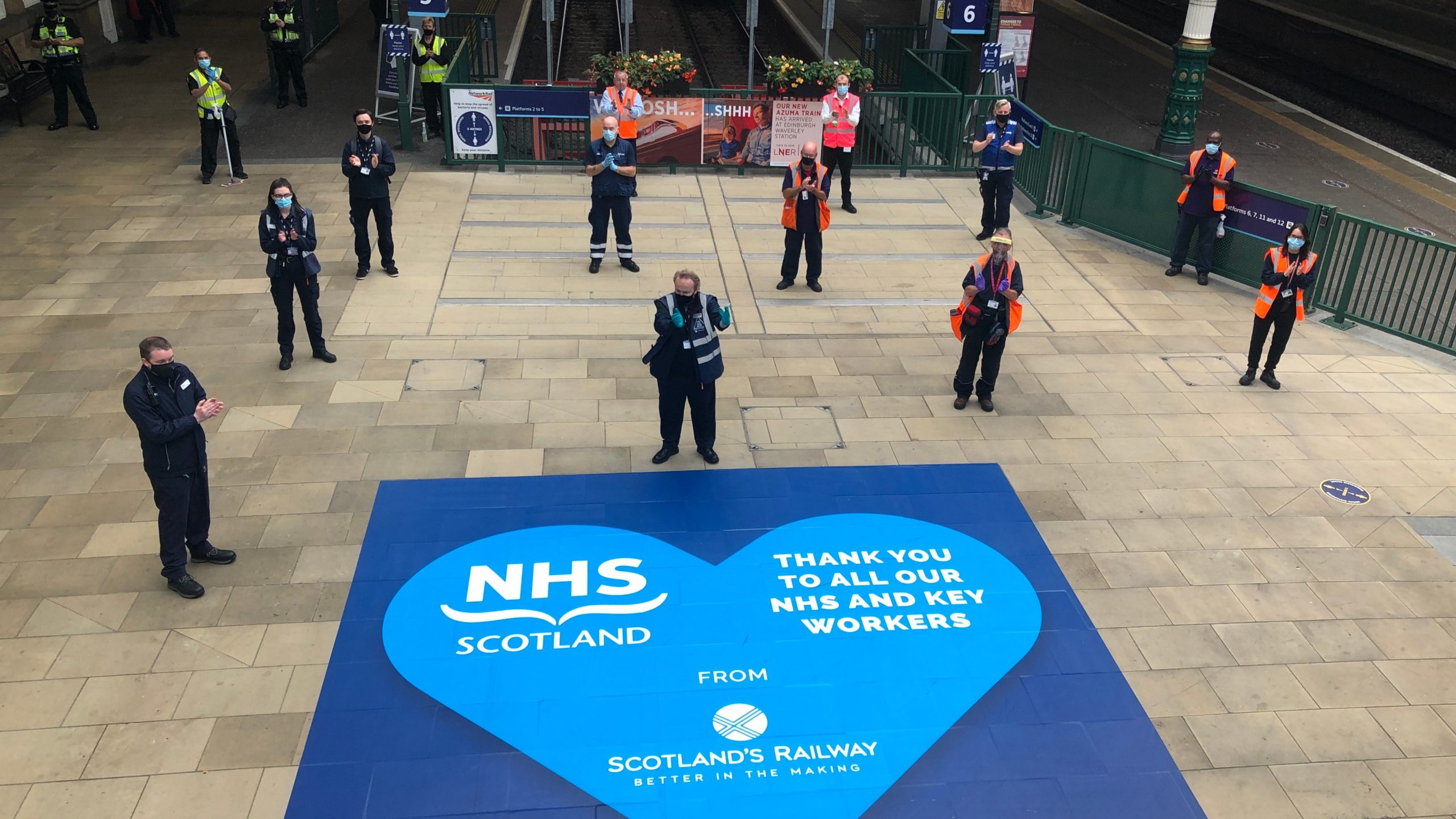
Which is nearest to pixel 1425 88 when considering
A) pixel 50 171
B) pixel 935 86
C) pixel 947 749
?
pixel 935 86

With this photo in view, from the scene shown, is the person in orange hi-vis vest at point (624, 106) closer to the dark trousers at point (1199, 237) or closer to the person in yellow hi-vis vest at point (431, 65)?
the person in yellow hi-vis vest at point (431, 65)

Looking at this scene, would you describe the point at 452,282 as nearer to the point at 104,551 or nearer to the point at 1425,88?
the point at 104,551

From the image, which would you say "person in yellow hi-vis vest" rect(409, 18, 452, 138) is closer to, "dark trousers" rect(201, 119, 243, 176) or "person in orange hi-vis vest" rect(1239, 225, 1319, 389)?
"dark trousers" rect(201, 119, 243, 176)

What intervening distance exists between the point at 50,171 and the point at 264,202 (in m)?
3.83

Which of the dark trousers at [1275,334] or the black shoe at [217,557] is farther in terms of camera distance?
the dark trousers at [1275,334]

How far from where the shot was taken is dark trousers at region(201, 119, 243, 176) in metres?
15.9

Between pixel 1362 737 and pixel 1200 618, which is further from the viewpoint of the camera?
pixel 1200 618

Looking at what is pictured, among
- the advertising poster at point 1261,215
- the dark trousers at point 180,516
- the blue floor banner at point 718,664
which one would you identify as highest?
the advertising poster at point 1261,215

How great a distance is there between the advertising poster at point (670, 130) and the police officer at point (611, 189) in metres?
3.90

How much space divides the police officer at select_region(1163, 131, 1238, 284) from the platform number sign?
283 inches

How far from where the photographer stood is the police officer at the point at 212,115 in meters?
15.5

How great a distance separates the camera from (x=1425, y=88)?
1032 inches

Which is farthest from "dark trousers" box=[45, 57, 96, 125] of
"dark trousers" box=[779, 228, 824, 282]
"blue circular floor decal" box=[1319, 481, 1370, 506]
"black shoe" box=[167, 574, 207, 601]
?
"blue circular floor decal" box=[1319, 481, 1370, 506]

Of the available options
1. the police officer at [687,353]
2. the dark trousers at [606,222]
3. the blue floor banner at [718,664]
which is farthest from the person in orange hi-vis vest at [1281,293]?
the dark trousers at [606,222]
